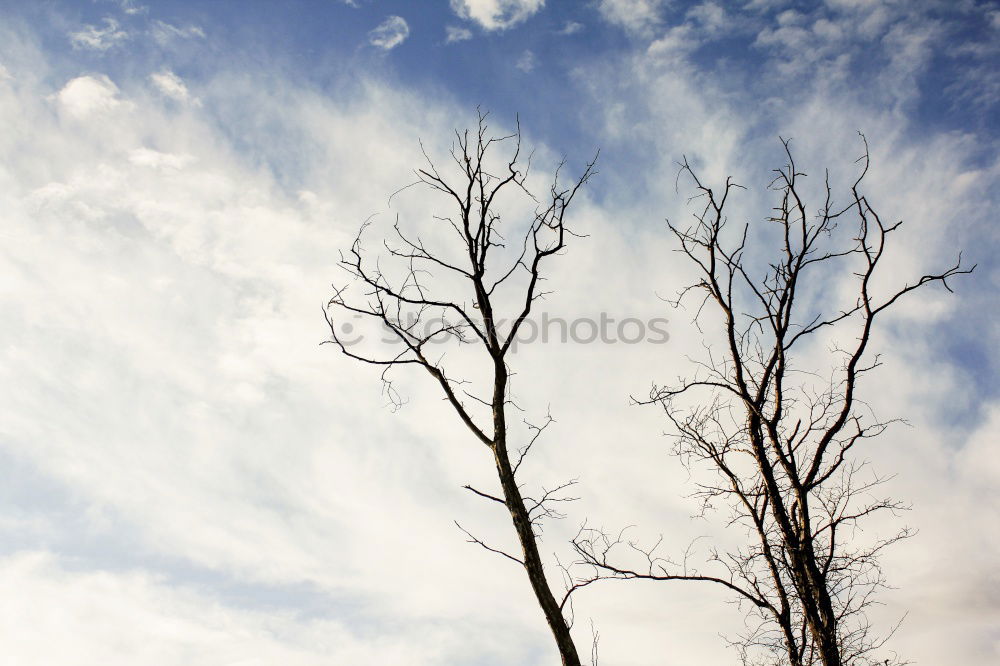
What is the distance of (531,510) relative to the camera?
6.66m

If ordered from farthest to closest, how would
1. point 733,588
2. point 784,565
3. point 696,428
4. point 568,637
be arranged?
point 696,428 → point 733,588 → point 784,565 → point 568,637

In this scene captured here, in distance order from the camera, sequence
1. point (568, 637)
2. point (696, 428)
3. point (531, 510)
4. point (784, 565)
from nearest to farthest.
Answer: point (568, 637) < point (531, 510) < point (784, 565) < point (696, 428)

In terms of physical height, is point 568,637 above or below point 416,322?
below

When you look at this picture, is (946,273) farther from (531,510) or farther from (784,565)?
(531,510)

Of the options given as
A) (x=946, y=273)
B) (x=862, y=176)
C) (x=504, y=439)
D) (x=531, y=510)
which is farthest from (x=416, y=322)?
(x=946, y=273)

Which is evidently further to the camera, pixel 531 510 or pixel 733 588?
pixel 733 588

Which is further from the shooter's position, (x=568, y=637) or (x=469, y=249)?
(x=469, y=249)

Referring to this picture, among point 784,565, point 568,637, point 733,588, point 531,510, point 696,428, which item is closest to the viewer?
point 568,637

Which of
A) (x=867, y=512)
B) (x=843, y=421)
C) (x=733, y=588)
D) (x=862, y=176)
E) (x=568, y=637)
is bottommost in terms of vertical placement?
(x=568, y=637)

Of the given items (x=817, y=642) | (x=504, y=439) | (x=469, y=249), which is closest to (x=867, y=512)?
(x=817, y=642)

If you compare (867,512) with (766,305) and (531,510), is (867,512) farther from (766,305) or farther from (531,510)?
(531,510)

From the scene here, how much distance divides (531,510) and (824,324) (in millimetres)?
4757

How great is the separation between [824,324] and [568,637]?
17.3ft

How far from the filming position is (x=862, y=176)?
7781mm
